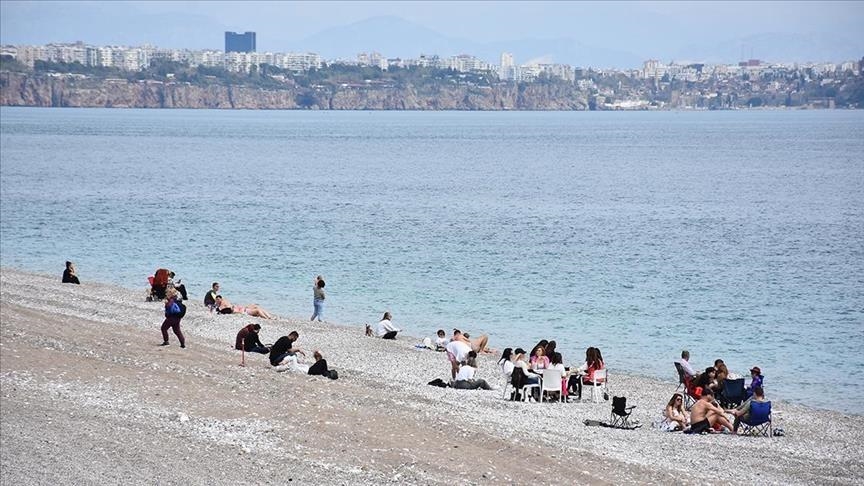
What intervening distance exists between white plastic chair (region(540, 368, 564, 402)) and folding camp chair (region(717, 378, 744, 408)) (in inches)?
120

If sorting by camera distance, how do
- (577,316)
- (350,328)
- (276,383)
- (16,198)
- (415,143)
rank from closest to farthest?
(276,383) < (350,328) < (577,316) < (16,198) < (415,143)

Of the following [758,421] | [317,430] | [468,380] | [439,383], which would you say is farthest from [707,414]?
[317,430]

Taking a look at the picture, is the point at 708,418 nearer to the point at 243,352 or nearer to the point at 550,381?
the point at 550,381

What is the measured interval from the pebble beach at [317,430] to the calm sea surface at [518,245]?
717 cm

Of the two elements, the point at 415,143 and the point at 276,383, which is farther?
the point at 415,143

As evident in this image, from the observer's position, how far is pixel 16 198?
7706 centimetres

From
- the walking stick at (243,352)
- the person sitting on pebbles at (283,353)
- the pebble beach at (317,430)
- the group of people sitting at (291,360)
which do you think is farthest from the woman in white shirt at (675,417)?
the walking stick at (243,352)

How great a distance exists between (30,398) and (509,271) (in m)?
28.7

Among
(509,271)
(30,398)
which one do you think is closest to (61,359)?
(30,398)

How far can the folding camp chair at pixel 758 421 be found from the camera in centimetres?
2156

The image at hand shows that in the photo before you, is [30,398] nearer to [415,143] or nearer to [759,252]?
[759,252]

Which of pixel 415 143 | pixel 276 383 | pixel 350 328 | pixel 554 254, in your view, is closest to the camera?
Answer: pixel 276 383

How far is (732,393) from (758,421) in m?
1.28

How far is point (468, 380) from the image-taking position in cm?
2481
